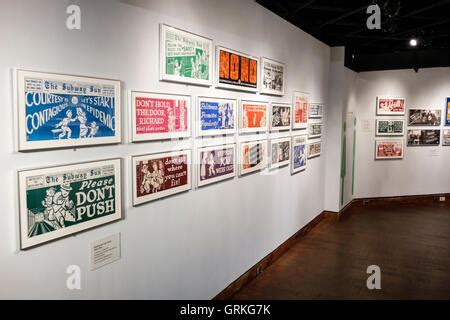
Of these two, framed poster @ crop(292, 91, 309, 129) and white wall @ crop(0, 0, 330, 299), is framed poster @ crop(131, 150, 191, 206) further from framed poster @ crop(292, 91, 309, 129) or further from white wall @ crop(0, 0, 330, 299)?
framed poster @ crop(292, 91, 309, 129)

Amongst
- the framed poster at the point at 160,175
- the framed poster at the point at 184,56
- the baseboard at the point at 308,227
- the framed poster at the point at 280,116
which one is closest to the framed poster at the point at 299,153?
the framed poster at the point at 280,116

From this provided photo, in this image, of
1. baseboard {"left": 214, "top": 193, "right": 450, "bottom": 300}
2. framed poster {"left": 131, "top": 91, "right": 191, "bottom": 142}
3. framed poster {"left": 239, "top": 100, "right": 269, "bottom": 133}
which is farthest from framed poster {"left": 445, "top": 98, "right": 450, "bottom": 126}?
framed poster {"left": 131, "top": 91, "right": 191, "bottom": 142}

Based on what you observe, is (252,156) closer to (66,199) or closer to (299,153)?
(299,153)

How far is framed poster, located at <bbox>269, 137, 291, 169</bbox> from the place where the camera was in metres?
4.87

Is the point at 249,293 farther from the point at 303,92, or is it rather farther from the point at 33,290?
the point at 303,92

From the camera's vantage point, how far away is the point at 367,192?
8.72 metres

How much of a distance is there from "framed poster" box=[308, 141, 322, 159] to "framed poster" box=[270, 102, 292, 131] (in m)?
1.12

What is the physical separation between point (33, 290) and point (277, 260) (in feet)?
12.1

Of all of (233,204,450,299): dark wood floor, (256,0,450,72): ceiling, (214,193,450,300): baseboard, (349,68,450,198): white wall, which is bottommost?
(233,204,450,299): dark wood floor

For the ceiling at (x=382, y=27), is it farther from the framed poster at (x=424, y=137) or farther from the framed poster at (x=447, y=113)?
the framed poster at (x=424, y=137)

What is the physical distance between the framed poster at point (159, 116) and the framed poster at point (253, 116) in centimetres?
100

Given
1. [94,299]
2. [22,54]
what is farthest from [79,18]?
[94,299]

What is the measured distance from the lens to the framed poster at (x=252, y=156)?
415 centimetres

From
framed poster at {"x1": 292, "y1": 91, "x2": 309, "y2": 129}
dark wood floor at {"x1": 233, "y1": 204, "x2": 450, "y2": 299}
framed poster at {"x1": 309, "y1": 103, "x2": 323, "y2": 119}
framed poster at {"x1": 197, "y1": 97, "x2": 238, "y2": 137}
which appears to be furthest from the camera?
framed poster at {"x1": 309, "y1": 103, "x2": 323, "y2": 119}
